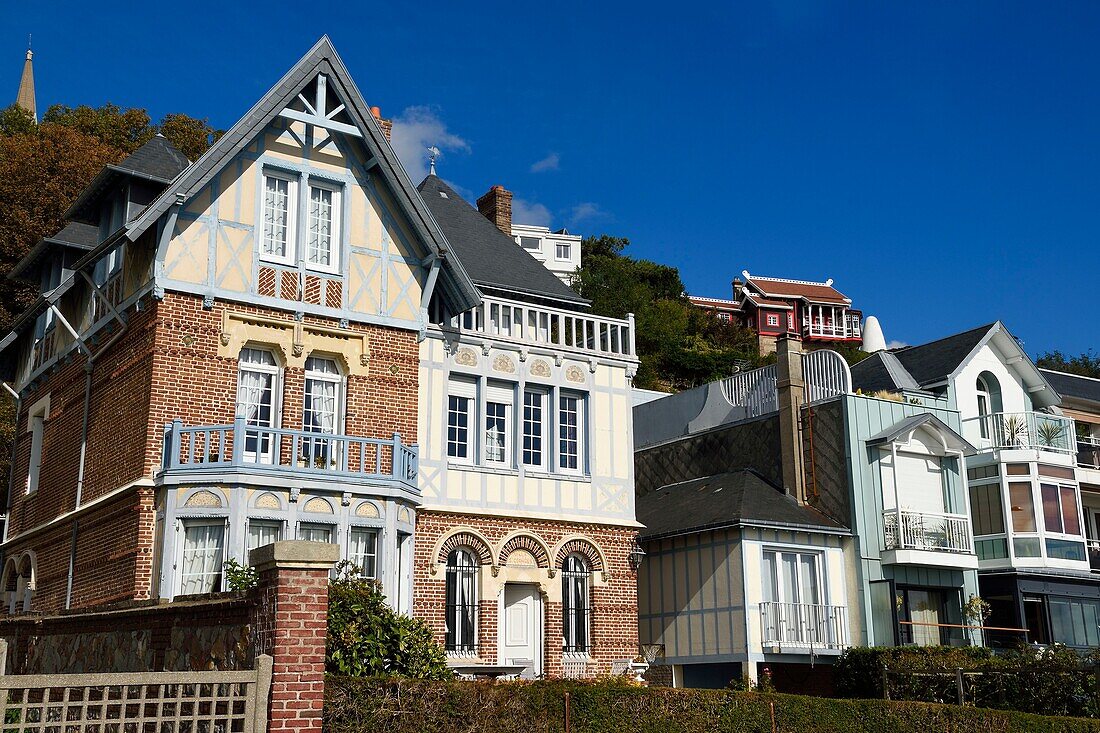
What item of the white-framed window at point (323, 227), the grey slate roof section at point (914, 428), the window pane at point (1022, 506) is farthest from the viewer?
the window pane at point (1022, 506)

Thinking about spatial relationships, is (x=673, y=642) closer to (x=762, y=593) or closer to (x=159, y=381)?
(x=762, y=593)

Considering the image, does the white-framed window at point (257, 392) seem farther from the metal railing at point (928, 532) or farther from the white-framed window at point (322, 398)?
the metal railing at point (928, 532)

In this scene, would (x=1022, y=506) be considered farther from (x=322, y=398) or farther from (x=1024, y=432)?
(x=322, y=398)

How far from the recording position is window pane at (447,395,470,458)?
21953 mm

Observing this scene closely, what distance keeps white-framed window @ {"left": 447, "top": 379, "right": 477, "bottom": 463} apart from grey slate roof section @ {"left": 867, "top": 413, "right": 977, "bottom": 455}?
9.23 meters

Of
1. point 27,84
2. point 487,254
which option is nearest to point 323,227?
point 487,254

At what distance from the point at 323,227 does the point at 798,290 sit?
7247cm

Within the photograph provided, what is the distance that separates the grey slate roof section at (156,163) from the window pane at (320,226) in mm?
2321

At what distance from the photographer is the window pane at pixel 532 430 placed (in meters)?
22.8

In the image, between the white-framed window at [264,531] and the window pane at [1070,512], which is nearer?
the white-framed window at [264,531]

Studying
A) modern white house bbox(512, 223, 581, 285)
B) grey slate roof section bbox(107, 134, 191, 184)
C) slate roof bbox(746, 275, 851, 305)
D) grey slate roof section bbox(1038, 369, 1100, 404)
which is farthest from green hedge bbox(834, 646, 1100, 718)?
slate roof bbox(746, 275, 851, 305)

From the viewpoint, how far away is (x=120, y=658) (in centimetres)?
1298

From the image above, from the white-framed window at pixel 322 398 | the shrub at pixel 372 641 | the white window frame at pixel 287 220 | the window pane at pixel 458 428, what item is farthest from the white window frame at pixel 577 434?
the shrub at pixel 372 641

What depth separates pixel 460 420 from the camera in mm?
22141
